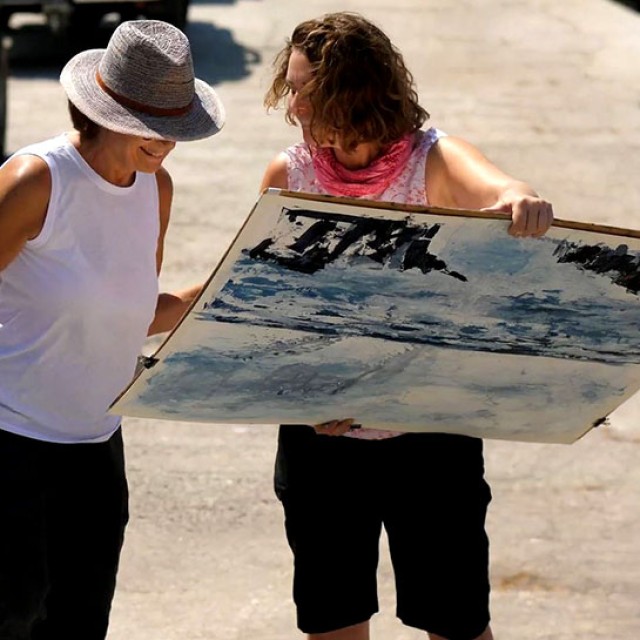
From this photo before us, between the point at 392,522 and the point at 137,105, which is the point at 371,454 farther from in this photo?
the point at 137,105

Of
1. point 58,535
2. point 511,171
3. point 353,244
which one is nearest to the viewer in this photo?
point 353,244

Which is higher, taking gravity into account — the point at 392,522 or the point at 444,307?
the point at 444,307

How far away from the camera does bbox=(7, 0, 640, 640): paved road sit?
444 centimetres

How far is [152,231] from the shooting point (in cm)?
308

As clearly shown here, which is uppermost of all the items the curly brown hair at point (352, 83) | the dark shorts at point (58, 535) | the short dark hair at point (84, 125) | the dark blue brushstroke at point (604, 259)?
the curly brown hair at point (352, 83)

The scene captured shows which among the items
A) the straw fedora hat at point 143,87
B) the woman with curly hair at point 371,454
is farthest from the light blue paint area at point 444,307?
the straw fedora hat at point 143,87

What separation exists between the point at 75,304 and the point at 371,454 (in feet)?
2.34

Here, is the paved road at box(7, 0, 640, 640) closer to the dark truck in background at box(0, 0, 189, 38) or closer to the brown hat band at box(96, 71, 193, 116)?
the dark truck in background at box(0, 0, 189, 38)

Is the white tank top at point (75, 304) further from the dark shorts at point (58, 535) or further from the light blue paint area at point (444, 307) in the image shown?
the light blue paint area at point (444, 307)

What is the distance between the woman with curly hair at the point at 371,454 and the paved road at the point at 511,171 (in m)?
1.07

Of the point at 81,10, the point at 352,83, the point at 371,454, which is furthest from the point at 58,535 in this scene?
the point at 81,10

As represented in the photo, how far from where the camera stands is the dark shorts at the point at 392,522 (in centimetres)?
314

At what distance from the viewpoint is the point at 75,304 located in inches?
114

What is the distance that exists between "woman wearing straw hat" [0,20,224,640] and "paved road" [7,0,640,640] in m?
1.27
